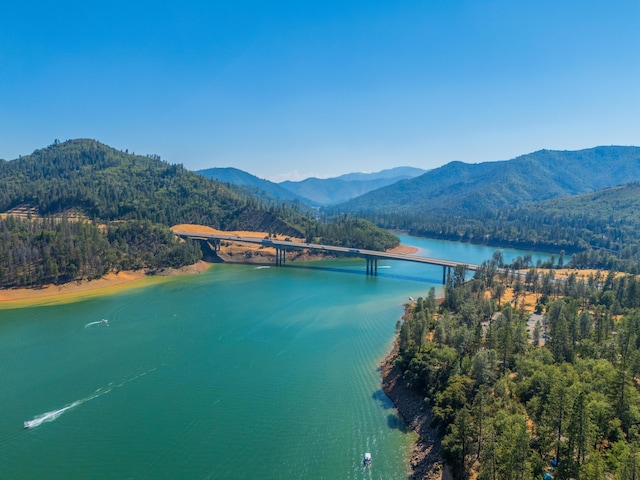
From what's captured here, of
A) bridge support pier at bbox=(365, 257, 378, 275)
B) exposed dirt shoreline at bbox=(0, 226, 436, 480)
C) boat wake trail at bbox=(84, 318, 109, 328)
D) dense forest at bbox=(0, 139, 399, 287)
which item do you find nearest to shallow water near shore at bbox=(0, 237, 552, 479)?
boat wake trail at bbox=(84, 318, 109, 328)

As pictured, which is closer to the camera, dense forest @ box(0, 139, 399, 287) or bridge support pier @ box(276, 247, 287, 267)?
dense forest @ box(0, 139, 399, 287)

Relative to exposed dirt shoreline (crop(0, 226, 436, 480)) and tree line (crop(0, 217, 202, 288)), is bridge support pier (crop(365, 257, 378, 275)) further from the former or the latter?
tree line (crop(0, 217, 202, 288))

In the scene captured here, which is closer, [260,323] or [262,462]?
[262,462]

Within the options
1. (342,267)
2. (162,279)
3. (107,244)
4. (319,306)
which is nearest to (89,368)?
(319,306)

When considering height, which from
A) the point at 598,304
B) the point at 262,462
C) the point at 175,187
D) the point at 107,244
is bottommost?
the point at 262,462

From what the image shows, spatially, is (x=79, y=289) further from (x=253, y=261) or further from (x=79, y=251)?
(x=253, y=261)

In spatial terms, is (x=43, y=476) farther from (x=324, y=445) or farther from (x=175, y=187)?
(x=175, y=187)

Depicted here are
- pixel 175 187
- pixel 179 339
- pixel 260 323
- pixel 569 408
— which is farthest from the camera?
pixel 175 187
